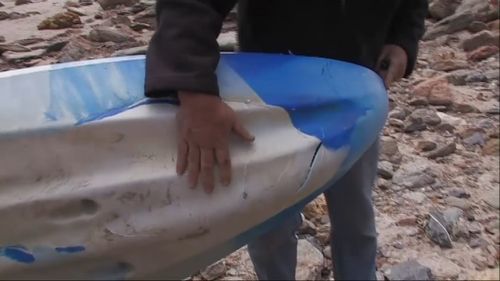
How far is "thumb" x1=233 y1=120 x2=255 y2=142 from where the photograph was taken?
4.52ft

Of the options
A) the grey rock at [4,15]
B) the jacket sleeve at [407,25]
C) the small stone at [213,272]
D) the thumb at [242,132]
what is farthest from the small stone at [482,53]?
the grey rock at [4,15]

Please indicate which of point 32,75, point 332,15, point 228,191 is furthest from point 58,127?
point 332,15

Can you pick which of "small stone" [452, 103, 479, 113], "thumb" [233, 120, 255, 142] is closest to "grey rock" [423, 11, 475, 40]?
"small stone" [452, 103, 479, 113]

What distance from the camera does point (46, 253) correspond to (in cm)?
149

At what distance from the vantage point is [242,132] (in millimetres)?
1387

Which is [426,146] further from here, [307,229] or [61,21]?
[61,21]

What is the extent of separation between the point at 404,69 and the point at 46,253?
809mm

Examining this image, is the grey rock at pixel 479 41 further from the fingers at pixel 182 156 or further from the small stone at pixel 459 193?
the fingers at pixel 182 156

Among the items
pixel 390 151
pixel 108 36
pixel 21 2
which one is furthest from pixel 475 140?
pixel 21 2

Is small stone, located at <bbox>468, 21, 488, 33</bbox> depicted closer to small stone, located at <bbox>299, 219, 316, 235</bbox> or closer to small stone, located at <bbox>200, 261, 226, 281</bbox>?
small stone, located at <bbox>299, 219, 316, 235</bbox>

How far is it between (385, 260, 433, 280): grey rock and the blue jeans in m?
0.29

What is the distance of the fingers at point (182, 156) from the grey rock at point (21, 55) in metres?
2.90

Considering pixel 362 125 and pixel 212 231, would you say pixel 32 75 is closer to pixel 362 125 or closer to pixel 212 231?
pixel 212 231

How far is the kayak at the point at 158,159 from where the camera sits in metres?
1.42
